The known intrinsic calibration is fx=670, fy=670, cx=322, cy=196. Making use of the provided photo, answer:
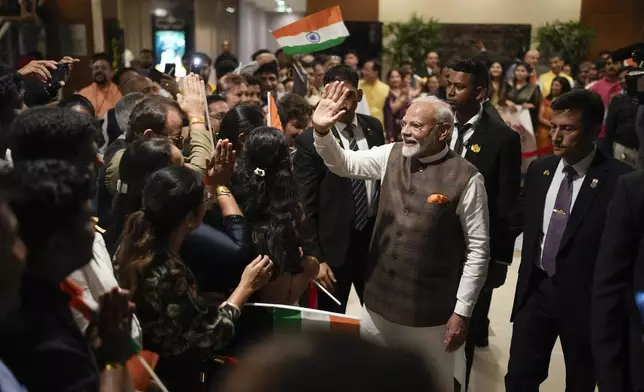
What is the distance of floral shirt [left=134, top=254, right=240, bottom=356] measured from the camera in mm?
1774

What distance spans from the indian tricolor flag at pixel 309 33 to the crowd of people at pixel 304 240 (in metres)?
1.51

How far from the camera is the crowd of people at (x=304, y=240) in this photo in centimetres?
122

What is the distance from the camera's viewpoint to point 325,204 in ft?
10.1

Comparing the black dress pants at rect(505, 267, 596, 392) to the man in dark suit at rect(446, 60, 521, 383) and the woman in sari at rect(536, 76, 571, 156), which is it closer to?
the man in dark suit at rect(446, 60, 521, 383)

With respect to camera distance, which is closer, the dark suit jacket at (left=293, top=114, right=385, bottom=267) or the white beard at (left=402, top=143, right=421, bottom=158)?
the white beard at (left=402, top=143, right=421, bottom=158)

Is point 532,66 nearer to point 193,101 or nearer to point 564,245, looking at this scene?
point 193,101

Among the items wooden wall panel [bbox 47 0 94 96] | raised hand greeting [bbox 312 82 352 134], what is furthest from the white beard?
wooden wall panel [bbox 47 0 94 96]

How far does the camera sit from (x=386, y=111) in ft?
26.2

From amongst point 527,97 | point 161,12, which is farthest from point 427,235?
point 161,12

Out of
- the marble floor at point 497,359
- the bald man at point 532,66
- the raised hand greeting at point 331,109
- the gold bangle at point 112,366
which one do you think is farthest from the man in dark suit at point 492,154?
the bald man at point 532,66

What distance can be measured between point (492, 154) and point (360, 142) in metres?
0.64

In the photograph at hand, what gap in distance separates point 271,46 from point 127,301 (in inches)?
565

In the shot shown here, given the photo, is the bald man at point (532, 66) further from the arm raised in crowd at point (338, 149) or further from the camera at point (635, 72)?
the arm raised in crowd at point (338, 149)

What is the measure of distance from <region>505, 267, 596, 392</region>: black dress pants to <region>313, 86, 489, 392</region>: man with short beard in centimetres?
26
